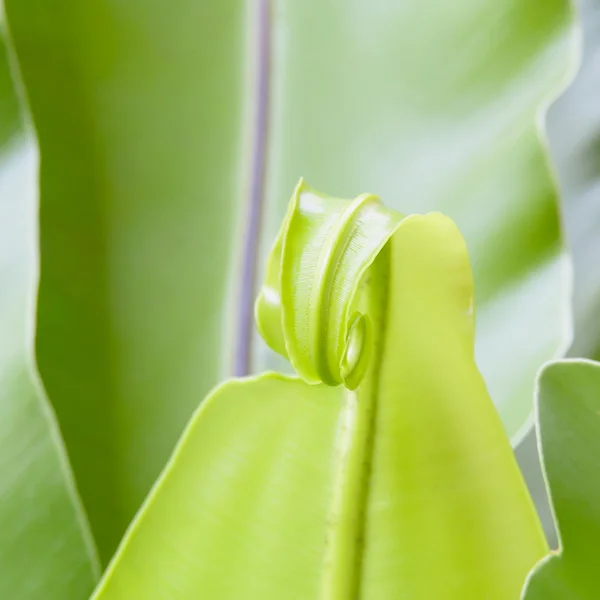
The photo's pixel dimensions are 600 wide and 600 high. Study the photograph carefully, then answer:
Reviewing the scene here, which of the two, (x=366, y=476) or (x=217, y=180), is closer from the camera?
(x=366, y=476)

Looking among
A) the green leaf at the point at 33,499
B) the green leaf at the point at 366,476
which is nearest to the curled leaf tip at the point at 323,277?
the green leaf at the point at 366,476

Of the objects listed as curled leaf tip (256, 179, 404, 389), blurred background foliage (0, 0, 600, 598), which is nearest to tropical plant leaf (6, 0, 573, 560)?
blurred background foliage (0, 0, 600, 598)

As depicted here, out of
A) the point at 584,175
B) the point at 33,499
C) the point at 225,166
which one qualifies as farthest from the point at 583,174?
the point at 33,499

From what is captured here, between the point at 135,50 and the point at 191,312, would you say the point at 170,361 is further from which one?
the point at 135,50

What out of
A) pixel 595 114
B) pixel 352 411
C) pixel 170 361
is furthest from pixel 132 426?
pixel 595 114

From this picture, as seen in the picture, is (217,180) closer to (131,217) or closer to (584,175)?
(131,217)

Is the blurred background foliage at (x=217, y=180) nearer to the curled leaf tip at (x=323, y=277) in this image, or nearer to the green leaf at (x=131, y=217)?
the green leaf at (x=131, y=217)

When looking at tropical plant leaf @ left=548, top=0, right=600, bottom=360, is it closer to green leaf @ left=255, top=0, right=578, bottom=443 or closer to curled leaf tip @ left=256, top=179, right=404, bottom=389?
green leaf @ left=255, top=0, right=578, bottom=443
